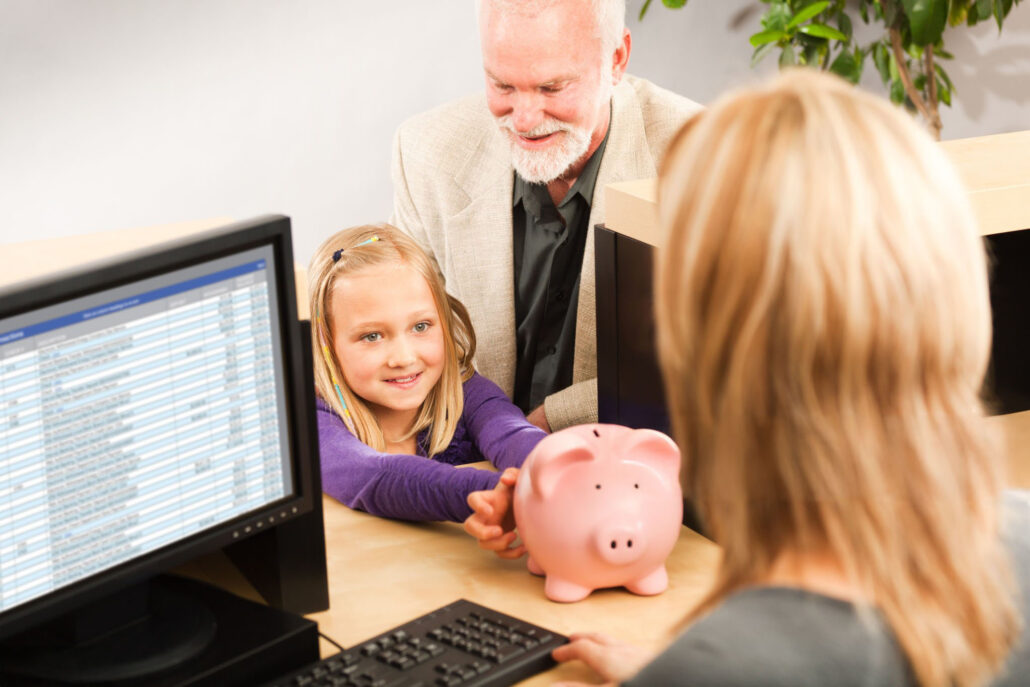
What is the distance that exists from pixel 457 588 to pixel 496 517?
7 centimetres

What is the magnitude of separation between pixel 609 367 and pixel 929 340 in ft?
2.38

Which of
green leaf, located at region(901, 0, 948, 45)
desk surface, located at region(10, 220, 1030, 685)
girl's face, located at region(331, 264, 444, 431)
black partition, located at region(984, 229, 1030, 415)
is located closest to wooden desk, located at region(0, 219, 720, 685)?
desk surface, located at region(10, 220, 1030, 685)

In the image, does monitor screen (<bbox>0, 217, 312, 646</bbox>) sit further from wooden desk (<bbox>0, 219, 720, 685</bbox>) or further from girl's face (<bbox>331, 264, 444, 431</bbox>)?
girl's face (<bbox>331, 264, 444, 431</bbox>)

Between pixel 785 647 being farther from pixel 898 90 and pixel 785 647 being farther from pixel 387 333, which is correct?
pixel 898 90

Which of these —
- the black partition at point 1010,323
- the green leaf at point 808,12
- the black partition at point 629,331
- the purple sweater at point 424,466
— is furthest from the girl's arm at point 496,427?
the green leaf at point 808,12

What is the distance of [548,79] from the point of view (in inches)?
70.2

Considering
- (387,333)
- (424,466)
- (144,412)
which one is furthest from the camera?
(387,333)

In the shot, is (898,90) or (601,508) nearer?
(601,508)

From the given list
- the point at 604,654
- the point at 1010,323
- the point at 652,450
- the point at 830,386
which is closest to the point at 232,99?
the point at 1010,323

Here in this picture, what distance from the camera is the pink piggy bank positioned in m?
0.99

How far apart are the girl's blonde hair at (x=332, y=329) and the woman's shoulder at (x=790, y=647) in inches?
33.7

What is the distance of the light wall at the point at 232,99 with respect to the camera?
257cm

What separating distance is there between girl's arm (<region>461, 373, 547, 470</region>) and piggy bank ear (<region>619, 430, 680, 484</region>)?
0.32m

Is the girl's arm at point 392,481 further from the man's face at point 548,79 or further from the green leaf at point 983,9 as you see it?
the green leaf at point 983,9
